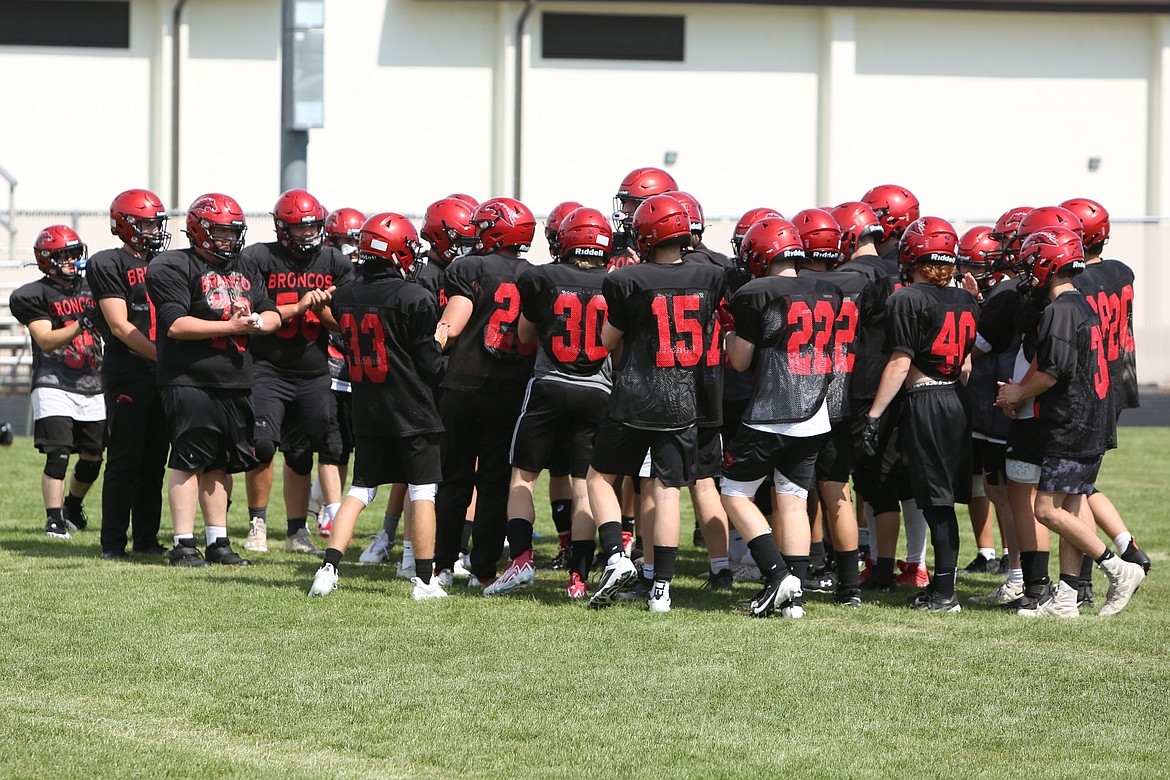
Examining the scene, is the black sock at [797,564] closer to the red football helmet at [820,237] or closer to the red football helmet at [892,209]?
the red football helmet at [820,237]

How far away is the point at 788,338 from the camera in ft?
22.6

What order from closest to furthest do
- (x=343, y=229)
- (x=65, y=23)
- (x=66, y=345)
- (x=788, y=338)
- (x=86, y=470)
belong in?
(x=788, y=338) → (x=66, y=345) → (x=86, y=470) → (x=343, y=229) → (x=65, y=23)

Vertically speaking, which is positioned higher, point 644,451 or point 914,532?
point 644,451

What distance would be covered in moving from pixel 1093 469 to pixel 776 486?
1560 millimetres

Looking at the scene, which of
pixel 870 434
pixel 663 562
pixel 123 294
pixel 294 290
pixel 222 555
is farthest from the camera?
pixel 294 290

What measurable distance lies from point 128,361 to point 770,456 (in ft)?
13.0

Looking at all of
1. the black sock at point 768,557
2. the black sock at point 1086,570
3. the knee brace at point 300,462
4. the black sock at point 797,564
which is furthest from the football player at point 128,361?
the black sock at point 1086,570

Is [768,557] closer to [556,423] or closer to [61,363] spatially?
[556,423]

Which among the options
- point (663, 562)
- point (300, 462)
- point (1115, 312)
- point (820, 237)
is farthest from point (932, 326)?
point (300, 462)

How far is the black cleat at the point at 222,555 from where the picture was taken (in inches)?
323

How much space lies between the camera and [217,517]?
8289 millimetres

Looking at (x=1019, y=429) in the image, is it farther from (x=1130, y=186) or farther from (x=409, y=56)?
(x=1130, y=186)

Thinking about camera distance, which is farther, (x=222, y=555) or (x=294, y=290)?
(x=294, y=290)

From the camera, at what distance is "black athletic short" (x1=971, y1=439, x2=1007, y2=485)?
7848 millimetres
